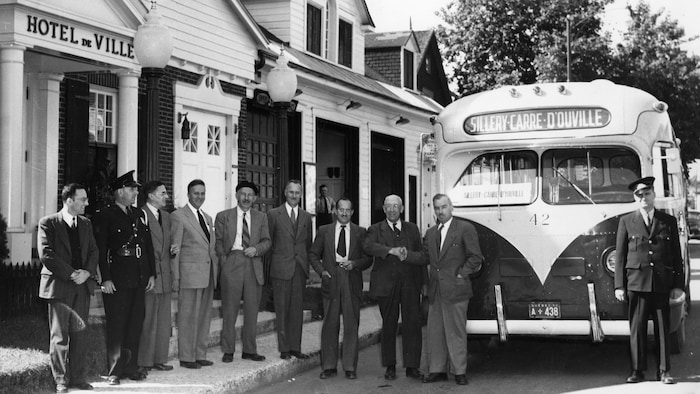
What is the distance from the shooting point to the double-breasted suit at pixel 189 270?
27.8 feet

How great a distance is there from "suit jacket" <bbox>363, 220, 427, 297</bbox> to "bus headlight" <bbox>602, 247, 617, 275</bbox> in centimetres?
181

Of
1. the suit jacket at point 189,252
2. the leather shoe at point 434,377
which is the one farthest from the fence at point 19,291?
the leather shoe at point 434,377

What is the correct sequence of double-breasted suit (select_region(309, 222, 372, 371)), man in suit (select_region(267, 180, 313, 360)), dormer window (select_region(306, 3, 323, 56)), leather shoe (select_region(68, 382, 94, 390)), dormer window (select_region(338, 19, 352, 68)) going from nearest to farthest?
leather shoe (select_region(68, 382, 94, 390))
double-breasted suit (select_region(309, 222, 372, 371))
man in suit (select_region(267, 180, 313, 360))
dormer window (select_region(306, 3, 323, 56))
dormer window (select_region(338, 19, 352, 68))

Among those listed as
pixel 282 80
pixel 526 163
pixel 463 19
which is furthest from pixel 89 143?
pixel 463 19

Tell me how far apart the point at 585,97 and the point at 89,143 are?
714cm

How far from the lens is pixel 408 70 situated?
2752 cm

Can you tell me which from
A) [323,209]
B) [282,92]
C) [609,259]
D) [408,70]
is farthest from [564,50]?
[609,259]

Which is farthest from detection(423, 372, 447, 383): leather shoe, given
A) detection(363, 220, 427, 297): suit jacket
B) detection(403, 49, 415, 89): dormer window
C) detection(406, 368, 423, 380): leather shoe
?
detection(403, 49, 415, 89): dormer window

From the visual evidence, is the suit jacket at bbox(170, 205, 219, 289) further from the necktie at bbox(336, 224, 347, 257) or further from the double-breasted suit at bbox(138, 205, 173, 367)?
the necktie at bbox(336, 224, 347, 257)

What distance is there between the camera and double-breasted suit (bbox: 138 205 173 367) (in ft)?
26.8

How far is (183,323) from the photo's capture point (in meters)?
8.55

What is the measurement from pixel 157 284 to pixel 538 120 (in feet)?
14.1

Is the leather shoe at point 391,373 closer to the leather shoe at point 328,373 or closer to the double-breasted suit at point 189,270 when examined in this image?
the leather shoe at point 328,373

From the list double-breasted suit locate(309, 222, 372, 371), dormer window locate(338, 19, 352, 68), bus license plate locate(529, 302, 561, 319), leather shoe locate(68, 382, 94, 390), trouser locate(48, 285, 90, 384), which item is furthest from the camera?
dormer window locate(338, 19, 352, 68)
